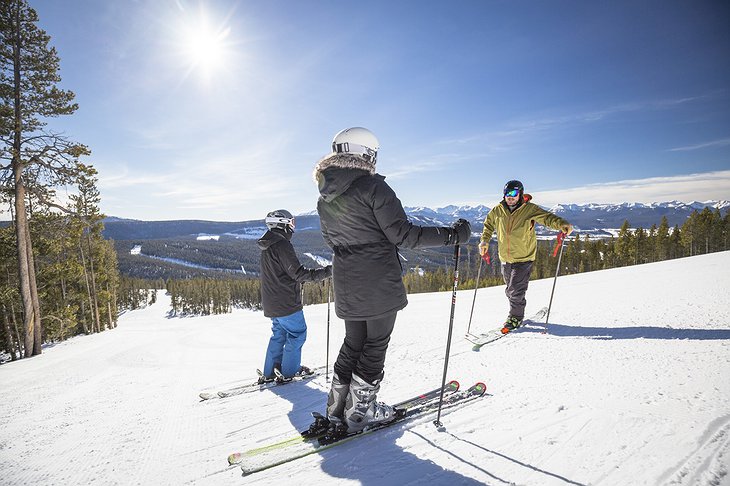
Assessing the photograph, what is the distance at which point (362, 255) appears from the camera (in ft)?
8.98

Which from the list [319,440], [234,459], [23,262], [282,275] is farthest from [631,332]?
[23,262]

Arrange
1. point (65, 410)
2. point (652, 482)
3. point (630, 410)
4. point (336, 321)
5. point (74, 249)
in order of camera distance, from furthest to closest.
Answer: point (74, 249) → point (336, 321) → point (65, 410) → point (630, 410) → point (652, 482)

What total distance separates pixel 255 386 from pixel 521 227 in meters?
5.16

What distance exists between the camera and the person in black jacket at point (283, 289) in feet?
14.5

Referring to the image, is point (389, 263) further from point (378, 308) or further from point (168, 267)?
point (168, 267)

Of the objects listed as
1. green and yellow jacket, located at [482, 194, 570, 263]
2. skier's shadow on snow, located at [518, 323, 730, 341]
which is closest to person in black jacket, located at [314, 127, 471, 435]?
green and yellow jacket, located at [482, 194, 570, 263]

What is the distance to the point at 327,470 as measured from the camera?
2.28 meters

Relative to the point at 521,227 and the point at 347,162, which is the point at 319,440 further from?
the point at 521,227

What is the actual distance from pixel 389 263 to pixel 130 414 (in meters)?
3.77

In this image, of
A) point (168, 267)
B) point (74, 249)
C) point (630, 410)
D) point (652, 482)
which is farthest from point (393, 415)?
point (168, 267)

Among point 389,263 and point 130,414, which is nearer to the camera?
point 389,263

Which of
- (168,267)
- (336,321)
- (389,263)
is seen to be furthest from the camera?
(168,267)

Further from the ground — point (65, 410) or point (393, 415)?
point (393, 415)

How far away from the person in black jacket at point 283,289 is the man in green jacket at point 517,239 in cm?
351
